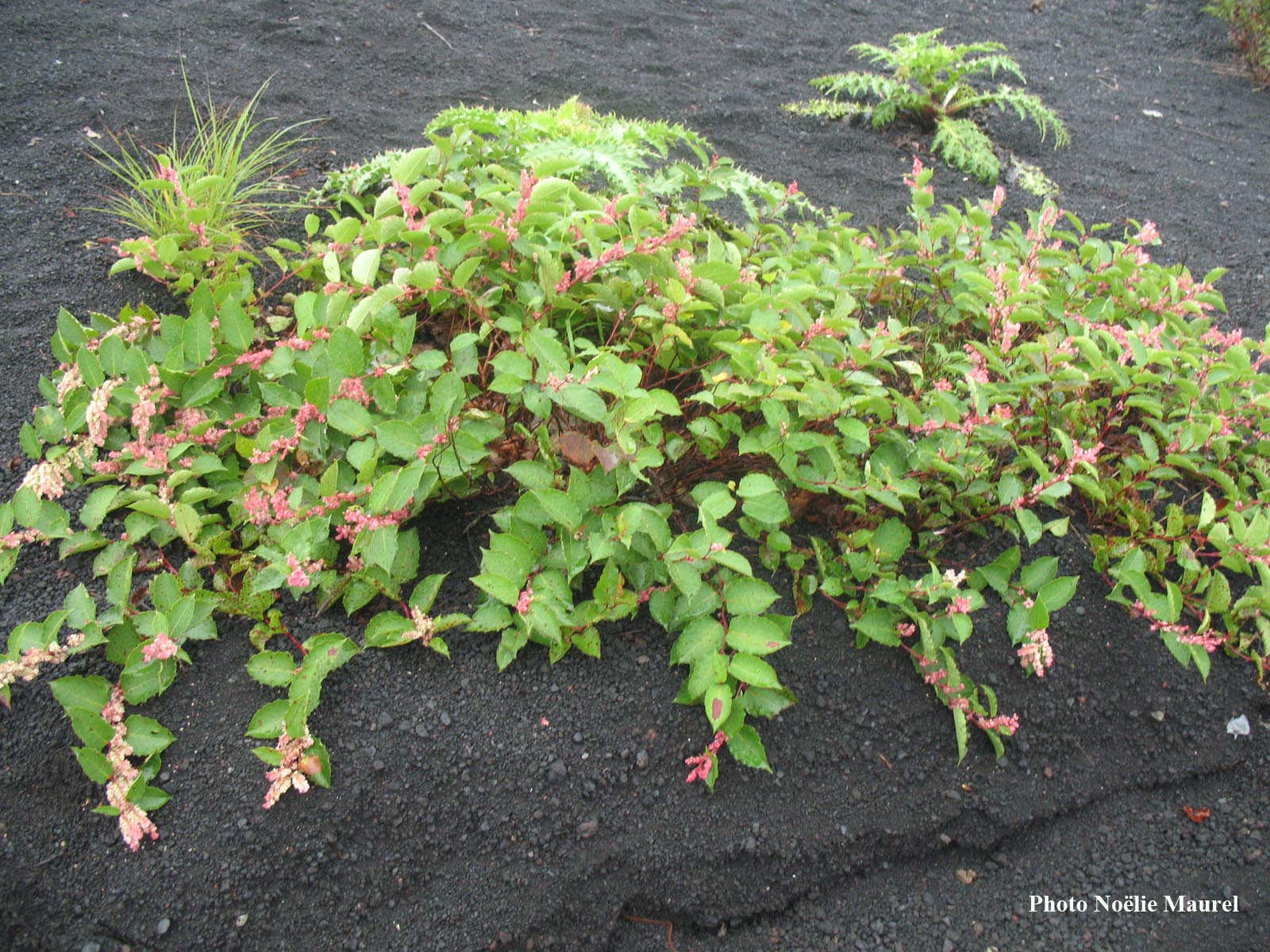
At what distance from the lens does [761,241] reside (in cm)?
243

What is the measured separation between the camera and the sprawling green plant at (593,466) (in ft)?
5.00

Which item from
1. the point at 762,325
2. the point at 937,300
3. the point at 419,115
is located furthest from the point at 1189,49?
the point at 762,325

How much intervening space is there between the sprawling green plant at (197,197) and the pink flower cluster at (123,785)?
1.12m

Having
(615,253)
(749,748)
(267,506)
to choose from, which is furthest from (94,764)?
(615,253)

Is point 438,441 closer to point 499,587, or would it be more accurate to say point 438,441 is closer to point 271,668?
point 499,587

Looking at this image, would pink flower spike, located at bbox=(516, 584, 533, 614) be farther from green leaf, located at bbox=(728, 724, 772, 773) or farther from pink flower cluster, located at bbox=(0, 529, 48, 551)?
pink flower cluster, located at bbox=(0, 529, 48, 551)

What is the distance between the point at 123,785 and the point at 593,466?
1.05m

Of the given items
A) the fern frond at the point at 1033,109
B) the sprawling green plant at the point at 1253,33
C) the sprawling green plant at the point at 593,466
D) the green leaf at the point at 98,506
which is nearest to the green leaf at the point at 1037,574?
the sprawling green plant at the point at 593,466

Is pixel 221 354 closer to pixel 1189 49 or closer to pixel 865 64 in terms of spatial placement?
pixel 865 64

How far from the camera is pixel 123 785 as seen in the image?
1430 millimetres

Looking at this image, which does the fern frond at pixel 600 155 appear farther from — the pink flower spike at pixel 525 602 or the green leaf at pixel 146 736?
the green leaf at pixel 146 736

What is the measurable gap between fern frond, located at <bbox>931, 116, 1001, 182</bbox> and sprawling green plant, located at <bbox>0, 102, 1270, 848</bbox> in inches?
74.9

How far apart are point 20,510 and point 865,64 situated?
4.88m

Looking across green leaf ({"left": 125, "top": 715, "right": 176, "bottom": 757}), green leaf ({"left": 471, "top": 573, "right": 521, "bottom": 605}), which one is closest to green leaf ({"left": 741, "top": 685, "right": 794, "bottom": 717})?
green leaf ({"left": 471, "top": 573, "right": 521, "bottom": 605})
